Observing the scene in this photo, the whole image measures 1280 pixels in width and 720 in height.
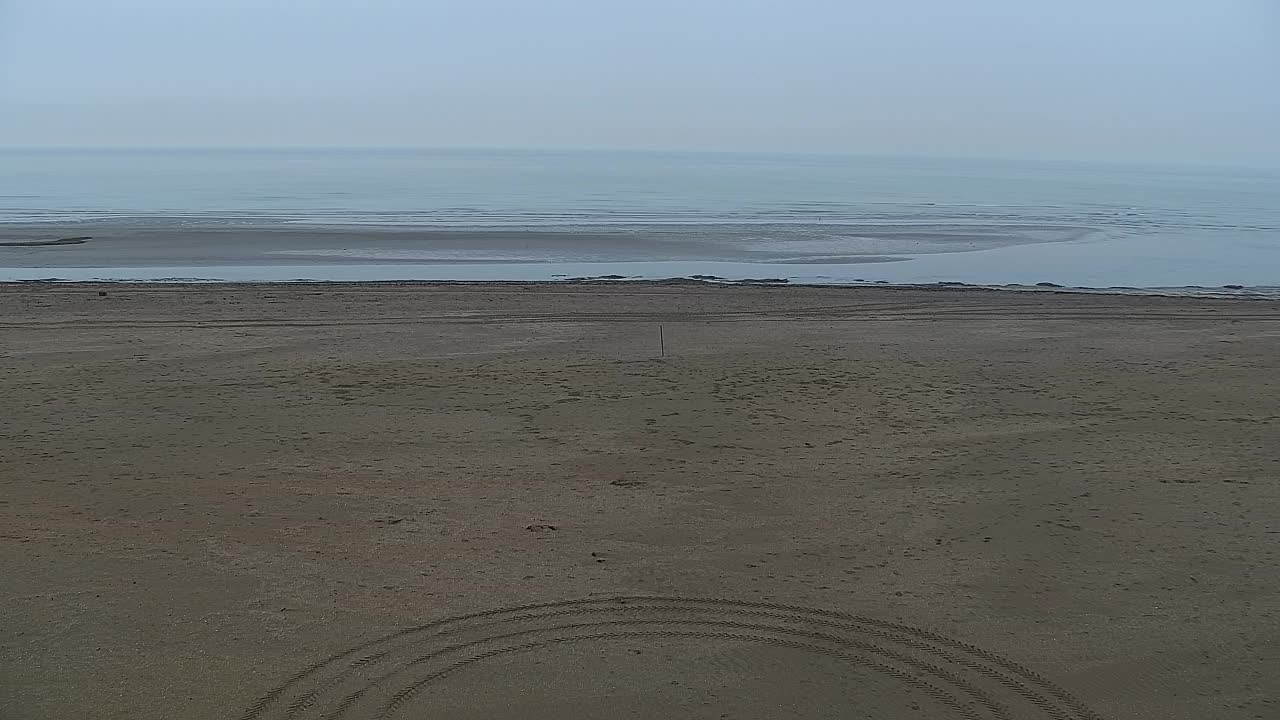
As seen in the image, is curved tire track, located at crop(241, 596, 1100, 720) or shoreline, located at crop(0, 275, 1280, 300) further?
shoreline, located at crop(0, 275, 1280, 300)

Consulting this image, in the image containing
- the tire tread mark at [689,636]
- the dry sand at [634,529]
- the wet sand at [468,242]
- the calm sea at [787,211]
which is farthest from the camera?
the calm sea at [787,211]

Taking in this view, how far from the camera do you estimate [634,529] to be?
314 inches

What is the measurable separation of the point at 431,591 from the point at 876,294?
15799mm

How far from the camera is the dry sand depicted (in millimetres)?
5723

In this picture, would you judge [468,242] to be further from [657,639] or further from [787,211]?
[657,639]

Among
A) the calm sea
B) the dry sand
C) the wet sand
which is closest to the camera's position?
the dry sand

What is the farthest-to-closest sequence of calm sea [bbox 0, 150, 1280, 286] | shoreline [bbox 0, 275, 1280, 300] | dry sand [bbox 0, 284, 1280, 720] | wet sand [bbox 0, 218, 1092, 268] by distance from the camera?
1. calm sea [bbox 0, 150, 1280, 286]
2. wet sand [bbox 0, 218, 1092, 268]
3. shoreline [bbox 0, 275, 1280, 300]
4. dry sand [bbox 0, 284, 1280, 720]

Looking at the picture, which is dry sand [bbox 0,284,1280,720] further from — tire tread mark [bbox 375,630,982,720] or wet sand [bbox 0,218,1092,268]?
wet sand [bbox 0,218,1092,268]

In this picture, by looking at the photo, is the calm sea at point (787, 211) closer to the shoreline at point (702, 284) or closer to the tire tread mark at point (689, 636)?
the shoreline at point (702, 284)

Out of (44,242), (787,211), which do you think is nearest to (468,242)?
(44,242)

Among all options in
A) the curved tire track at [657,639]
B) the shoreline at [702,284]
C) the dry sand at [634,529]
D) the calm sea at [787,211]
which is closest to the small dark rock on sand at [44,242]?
the calm sea at [787,211]

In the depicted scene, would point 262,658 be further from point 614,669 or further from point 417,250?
point 417,250

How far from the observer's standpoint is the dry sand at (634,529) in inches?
225

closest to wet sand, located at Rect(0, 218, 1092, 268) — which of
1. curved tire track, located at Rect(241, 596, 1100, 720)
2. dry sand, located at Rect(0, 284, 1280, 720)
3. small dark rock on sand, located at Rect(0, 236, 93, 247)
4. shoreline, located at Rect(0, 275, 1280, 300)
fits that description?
small dark rock on sand, located at Rect(0, 236, 93, 247)
